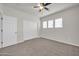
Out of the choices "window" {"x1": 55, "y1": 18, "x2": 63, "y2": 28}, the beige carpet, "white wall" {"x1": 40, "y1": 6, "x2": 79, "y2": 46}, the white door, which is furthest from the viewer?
"window" {"x1": 55, "y1": 18, "x2": 63, "y2": 28}

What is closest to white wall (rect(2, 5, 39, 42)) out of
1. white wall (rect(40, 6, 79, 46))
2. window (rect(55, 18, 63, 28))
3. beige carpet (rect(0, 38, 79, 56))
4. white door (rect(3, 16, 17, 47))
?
white door (rect(3, 16, 17, 47))

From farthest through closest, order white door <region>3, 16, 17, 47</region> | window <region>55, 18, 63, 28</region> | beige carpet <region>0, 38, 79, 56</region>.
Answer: window <region>55, 18, 63, 28</region> → white door <region>3, 16, 17, 47</region> → beige carpet <region>0, 38, 79, 56</region>

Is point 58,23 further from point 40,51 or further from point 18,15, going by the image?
point 40,51

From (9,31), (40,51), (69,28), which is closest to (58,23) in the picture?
(69,28)

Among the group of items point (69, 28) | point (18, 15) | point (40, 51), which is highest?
point (18, 15)

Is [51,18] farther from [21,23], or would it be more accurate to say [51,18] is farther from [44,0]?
[44,0]

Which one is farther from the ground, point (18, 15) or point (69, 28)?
point (18, 15)

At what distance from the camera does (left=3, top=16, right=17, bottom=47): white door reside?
516 centimetres

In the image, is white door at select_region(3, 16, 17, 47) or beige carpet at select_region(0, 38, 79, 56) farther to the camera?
white door at select_region(3, 16, 17, 47)

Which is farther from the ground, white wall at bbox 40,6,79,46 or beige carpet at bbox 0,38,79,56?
white wall at bbox 40,6,79,46

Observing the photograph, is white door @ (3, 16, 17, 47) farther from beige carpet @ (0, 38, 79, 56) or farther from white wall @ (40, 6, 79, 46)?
white wall @ (40, 6, 79, 46)

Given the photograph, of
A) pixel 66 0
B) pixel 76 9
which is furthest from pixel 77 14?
pixel 66 0

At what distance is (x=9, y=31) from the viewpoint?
17.9ft

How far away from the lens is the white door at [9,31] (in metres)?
5.16
